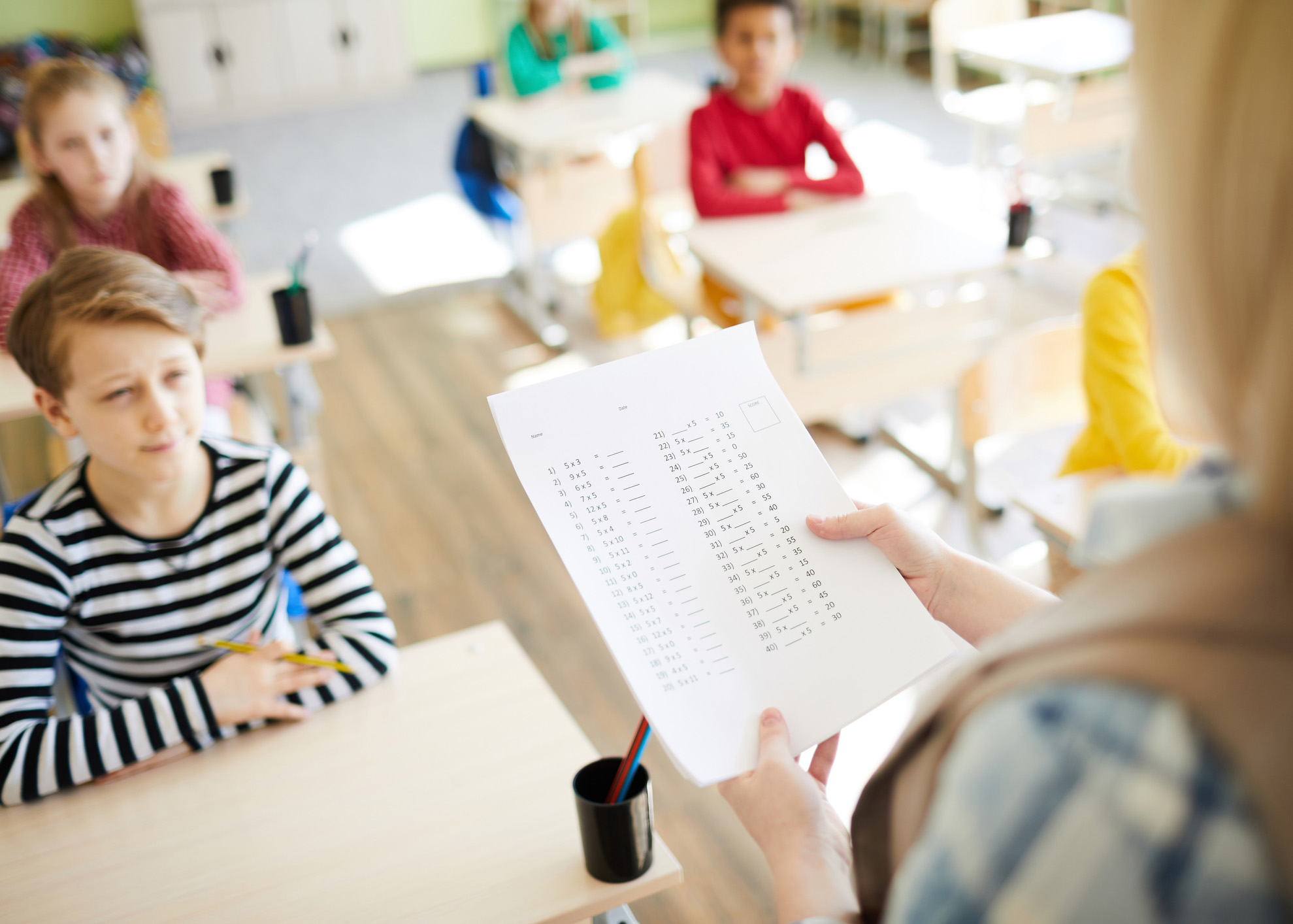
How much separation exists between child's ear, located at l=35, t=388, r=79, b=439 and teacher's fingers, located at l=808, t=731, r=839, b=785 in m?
0.98

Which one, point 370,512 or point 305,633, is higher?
point 305,633

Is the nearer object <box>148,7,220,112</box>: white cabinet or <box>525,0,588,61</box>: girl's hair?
<box>525,0,588,61</box>: girl's hair

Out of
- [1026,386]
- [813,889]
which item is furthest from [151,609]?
[1026,386]

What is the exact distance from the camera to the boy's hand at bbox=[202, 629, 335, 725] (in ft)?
3.75

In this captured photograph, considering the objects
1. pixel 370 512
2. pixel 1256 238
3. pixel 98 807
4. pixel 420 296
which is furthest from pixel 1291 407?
pixel 420 296

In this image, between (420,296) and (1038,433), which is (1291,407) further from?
(420,296)

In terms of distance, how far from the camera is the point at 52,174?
2338 millimetres

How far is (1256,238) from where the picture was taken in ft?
1.28

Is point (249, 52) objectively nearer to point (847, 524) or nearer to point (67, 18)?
point (67, 18)

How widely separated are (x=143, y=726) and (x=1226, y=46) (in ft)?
3.77

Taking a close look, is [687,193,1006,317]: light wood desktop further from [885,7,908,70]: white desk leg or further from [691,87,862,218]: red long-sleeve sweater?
[885,7,908,70]: white desk leg

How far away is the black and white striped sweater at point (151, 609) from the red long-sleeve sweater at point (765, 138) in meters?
1.94

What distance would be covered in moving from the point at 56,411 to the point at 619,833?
0.90 meters

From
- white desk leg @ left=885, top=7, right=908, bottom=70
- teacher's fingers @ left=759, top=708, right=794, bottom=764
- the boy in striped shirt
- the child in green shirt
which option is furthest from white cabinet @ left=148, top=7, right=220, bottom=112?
teacher's fingers @ left=759, top=708, right=794, bottom=764
